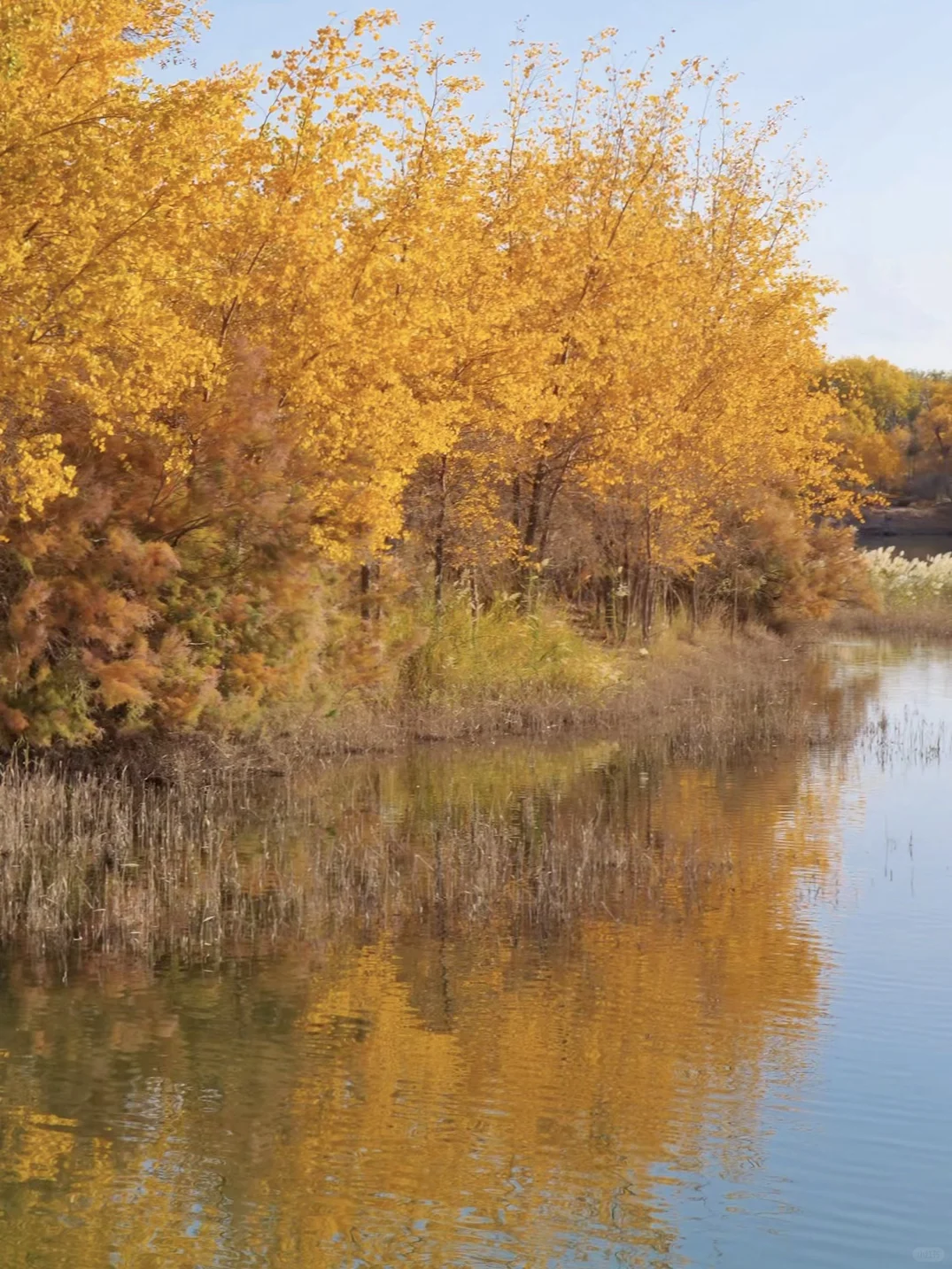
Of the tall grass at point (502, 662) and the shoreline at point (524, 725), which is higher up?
the tall grass at point (502, 662)

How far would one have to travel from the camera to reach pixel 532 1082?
891 cm

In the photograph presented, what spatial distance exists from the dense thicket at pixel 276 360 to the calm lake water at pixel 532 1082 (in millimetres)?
5344

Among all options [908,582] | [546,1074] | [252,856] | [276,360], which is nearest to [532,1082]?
[546,1074]

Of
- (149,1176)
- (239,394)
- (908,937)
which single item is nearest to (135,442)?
(239,394)

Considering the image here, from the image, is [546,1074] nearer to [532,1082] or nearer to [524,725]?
[532,1082]

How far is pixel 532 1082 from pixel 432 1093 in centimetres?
55

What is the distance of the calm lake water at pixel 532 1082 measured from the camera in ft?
23.3

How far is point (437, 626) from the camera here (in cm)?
2380

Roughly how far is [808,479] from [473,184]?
54.9ft

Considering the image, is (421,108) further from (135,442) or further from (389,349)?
(135,442)

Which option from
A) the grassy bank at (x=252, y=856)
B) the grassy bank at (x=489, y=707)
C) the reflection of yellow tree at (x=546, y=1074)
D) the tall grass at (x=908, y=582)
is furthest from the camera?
the tall grass at (x=908, y=582)

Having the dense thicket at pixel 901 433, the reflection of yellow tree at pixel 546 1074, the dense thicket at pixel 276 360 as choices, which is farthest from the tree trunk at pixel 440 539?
the dense thicket at pixel 901 433

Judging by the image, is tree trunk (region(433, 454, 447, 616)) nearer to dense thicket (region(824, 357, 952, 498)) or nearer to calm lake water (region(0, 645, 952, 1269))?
calm lake water (region(0, 645, 952, 1269))

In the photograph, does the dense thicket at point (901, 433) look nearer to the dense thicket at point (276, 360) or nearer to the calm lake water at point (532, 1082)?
the dense thicket at point (276, 360)
